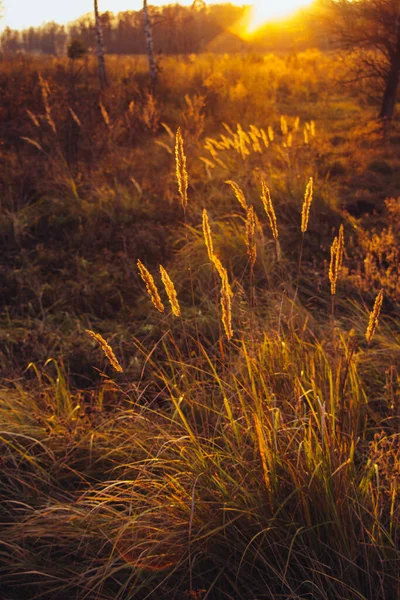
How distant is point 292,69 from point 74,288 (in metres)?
18.1

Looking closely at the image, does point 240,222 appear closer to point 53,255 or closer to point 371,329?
point 53,255

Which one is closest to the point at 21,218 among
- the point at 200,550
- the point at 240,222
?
the point at 240,222

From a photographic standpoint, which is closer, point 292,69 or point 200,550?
point 200,550

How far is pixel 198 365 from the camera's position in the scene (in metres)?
2.92

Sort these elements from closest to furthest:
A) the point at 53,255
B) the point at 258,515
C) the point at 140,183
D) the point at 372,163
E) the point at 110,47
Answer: the point at 258,515, the point at 53,255, the point at 140,183, the point at 372,163, the point at 110,47

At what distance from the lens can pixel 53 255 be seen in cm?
510

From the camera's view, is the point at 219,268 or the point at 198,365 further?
the point at 198,365

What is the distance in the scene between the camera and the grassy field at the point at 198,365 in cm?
154

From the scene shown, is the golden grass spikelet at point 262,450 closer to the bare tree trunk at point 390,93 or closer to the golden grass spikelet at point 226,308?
the golden grass spikelet at point 226,308

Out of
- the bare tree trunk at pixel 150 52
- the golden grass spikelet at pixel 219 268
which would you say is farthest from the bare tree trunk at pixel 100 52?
the golden grass spikelet at pixel 219 268

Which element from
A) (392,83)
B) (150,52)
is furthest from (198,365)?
(150,52)

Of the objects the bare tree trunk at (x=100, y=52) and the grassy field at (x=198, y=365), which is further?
the bare tree trunk at (x=100, y=52)

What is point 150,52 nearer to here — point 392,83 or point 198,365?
point 392,83

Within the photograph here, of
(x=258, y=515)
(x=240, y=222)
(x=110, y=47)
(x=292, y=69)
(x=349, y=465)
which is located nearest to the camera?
(x=258, y=515)
